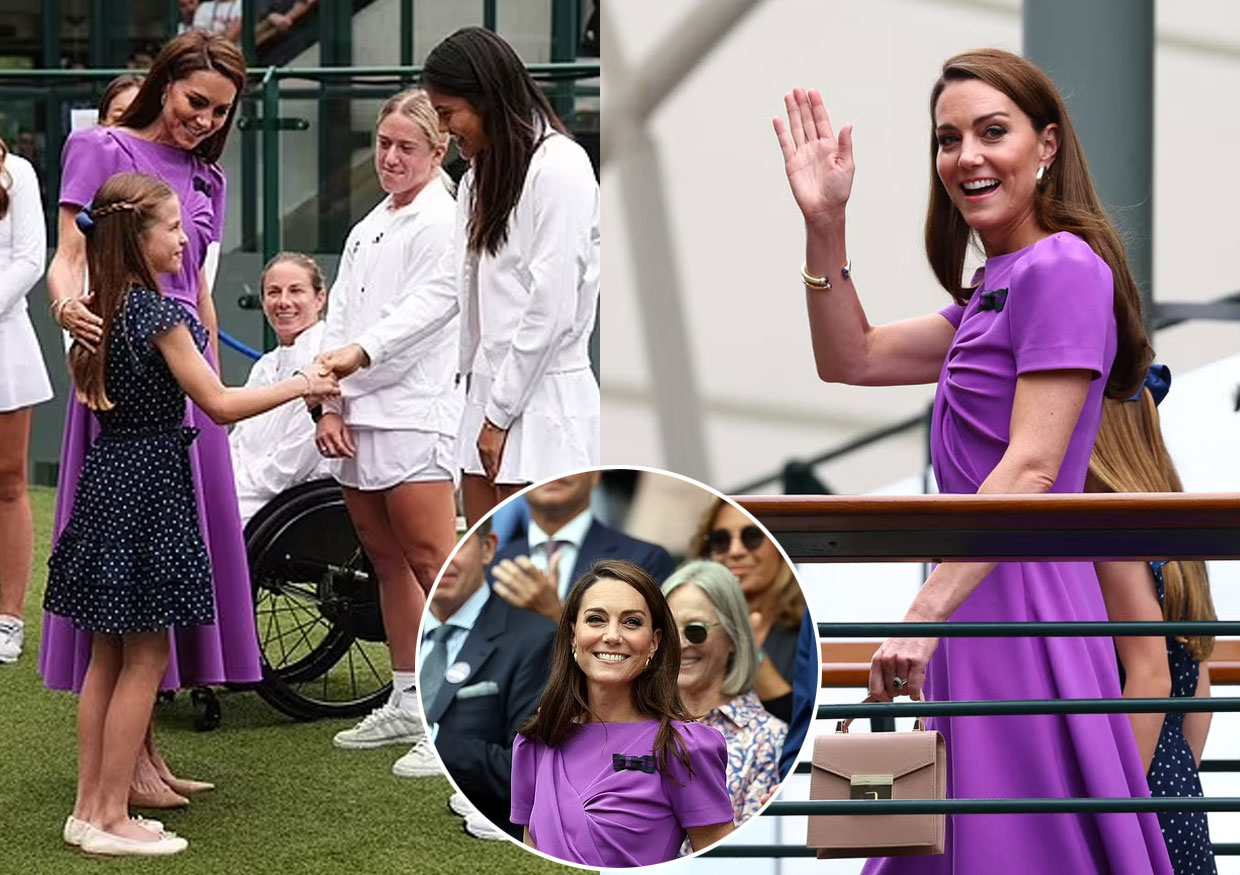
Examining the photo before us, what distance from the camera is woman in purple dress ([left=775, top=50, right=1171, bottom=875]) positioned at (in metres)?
2.22

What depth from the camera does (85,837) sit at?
3.67m

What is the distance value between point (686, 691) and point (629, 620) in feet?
0.20

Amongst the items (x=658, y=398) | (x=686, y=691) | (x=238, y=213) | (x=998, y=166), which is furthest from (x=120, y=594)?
(x=658, y=398)

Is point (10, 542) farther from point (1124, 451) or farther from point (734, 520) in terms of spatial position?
point (734, 520)

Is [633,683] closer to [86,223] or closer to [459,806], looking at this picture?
[86,223]

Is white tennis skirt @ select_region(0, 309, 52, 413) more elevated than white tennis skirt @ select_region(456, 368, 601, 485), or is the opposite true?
white tennis skirt @ select_region(0, 309, 52, 413)

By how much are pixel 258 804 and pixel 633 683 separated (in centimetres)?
296

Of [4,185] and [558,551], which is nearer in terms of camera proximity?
[558,551]

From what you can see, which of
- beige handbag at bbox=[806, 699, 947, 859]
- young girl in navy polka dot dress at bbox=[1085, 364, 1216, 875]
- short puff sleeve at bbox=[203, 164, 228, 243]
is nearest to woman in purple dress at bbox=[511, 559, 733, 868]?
beige handbag at bbox=[806, 699, 947, 859]

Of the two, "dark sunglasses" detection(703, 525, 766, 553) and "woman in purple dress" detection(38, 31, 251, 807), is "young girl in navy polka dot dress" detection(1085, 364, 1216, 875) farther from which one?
"woman in purple dress" detection(38, 31, 251, 807)

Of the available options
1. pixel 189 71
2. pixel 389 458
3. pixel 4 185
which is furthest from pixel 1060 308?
Result: pixel 4 185

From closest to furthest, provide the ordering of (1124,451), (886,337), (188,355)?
(886,337) < (1124,451) < (188,355)

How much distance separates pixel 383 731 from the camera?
4.61 m

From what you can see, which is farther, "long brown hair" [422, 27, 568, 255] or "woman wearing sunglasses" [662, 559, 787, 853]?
"long brown hair" [422, 27, 568, 255]
